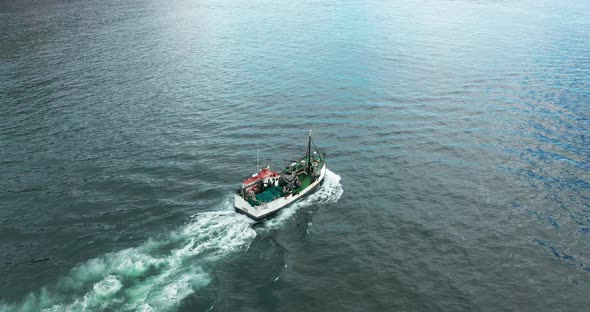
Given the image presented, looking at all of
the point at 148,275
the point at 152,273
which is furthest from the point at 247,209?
the point at 148,275

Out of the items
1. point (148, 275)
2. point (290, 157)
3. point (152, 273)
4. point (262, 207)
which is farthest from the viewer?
point (290, 157)

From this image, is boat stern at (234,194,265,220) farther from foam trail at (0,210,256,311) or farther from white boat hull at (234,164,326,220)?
foam trail at (0,210,256,311)

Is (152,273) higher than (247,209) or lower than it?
lower

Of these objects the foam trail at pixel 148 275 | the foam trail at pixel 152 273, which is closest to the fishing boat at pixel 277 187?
the foam trail at pixel 152 273

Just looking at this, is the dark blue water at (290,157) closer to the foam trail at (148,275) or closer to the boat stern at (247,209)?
the foam trail at (148,275)

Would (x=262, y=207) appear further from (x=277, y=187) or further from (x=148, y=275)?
(x=148, y=275)
